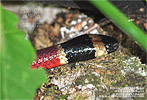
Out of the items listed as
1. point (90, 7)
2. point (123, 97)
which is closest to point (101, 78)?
point (123, 97)

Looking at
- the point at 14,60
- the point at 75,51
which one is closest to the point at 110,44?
the point at 75,51

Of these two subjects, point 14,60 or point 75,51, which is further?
point 75,51

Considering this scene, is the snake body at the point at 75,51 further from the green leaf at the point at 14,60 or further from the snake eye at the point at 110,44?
the green leaf at the point at 14,60

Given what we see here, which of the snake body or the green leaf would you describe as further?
the snake body

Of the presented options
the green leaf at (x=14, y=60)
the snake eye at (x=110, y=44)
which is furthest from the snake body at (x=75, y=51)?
the green leaf at (x=14, y=60)

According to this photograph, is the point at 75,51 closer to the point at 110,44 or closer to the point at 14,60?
the point at 110,44

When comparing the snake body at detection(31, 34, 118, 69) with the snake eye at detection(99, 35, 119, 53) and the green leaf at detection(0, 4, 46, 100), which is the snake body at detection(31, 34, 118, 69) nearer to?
the snake eye at detection(99, 35, 119, 53)

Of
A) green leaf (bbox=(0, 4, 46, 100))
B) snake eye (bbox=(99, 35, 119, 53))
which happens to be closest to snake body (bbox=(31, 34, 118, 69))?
snake eye (bbox=(99, 35, 119, 53))
